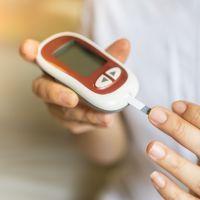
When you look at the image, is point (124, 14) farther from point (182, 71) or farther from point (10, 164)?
point (10, 164)

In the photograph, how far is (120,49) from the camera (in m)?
0.52

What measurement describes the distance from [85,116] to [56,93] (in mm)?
59

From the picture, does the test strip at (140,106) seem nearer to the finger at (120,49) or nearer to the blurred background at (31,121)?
the finger at (120,49)

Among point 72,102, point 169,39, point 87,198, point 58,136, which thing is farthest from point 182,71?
point 58,136

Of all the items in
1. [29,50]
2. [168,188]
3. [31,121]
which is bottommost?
[31,121]

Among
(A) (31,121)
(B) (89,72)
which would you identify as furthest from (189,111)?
(A) (31,121)

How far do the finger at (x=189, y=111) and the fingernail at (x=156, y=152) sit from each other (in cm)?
5

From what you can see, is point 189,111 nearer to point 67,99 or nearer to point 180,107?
point 180,107

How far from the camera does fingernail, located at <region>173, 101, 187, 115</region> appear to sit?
0.43 meters

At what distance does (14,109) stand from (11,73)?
0.08 meters

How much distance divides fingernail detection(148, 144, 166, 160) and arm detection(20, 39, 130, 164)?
104 mm

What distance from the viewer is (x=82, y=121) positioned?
0.54m

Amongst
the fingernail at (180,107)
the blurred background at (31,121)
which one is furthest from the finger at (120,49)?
the blurred background at (31,121)

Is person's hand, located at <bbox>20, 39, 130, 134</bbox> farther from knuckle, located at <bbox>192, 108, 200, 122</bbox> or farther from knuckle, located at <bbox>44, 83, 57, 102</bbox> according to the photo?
knuckle, located at <bbox>192, 108, 200, 122</bbox>
